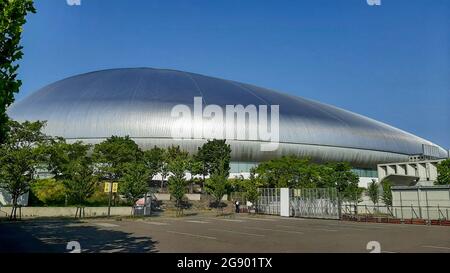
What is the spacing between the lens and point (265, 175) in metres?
45.2

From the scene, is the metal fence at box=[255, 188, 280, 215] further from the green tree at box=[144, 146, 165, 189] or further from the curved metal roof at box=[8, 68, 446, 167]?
the curved metal roof at box=[8, 68, 446, 167]

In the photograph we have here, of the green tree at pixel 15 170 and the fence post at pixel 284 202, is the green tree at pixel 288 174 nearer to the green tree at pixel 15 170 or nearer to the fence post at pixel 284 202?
the fence post at pixel 284 202

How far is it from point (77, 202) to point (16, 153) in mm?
7668

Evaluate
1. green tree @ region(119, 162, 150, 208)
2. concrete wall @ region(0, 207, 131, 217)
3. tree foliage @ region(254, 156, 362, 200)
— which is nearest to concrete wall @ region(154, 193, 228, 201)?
tree foliage @ region(254, 156, 362, 200)

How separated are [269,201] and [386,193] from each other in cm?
2259

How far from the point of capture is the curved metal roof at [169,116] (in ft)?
202

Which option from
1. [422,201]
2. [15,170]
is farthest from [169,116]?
[422,201]

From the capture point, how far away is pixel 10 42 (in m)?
9.20

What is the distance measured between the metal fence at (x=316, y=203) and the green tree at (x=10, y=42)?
1071 inches

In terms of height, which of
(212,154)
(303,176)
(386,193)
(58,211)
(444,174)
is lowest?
(58,211)

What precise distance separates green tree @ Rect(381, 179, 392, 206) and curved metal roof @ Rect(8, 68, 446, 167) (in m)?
15.4

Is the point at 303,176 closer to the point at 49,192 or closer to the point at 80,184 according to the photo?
the point at 80,184

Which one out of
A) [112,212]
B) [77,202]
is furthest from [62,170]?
[112,212]
